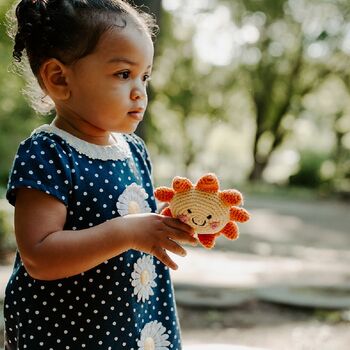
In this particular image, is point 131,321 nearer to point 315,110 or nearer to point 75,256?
point 75,256

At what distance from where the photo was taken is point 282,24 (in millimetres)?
24922

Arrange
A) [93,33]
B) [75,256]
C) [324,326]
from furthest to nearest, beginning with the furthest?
[324,326], [93,33], [75,256]

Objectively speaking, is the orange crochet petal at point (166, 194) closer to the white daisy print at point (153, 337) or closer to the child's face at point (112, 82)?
the child's face at point (112, 82)

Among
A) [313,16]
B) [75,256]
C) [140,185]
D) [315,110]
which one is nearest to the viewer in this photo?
[75,256]

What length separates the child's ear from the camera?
4.96ft

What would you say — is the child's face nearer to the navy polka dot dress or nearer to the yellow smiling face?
the navy polka dot dress

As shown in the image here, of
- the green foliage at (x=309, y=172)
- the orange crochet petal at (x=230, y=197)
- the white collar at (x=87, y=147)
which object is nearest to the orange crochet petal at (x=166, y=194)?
the orange crochet petal at (x=230, y=197)

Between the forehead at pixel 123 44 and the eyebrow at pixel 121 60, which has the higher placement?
the forehead at pixel 123 44

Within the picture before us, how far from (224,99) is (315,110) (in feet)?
14.3

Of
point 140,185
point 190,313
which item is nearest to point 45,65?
point 140,185

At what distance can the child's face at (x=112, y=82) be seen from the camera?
1.48m

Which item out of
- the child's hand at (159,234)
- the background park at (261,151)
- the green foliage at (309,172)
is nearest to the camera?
the child's hand at (159,234)

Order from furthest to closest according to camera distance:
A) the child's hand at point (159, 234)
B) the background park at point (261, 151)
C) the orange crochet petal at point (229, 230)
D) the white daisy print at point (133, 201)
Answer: the background park at point (261, 151)
the white daisy print at point (133, 201)
the orange crochet petal at point (229, 230)
the child's hand at point (159, 234)

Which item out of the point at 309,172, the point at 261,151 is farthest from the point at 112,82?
the point at 261,151
